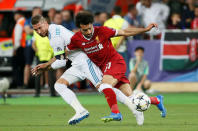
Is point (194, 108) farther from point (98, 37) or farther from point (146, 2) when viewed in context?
point (146, 2)

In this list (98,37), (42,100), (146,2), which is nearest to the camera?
(98,37)

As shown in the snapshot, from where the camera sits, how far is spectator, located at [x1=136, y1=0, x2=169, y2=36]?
22.7 meters

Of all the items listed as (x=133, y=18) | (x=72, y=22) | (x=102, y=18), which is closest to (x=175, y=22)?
(x=133, y=18)

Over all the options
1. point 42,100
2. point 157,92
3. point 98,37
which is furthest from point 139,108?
point 157,92

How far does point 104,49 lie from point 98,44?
16cm

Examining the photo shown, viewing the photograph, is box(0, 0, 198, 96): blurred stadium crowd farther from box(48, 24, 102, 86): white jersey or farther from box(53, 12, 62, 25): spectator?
box(48, 24, 102, 86): white jersey

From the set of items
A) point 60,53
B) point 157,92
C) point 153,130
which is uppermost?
point 60,53

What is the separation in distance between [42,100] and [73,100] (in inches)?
323

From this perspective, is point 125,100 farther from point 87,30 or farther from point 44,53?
point 44,53

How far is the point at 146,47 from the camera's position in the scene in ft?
76.2

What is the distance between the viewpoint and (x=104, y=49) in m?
11.8

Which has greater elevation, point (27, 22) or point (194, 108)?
point (27, 22)

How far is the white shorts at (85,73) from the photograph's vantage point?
12117 millimetres

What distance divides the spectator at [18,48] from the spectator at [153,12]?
4.14 meters
